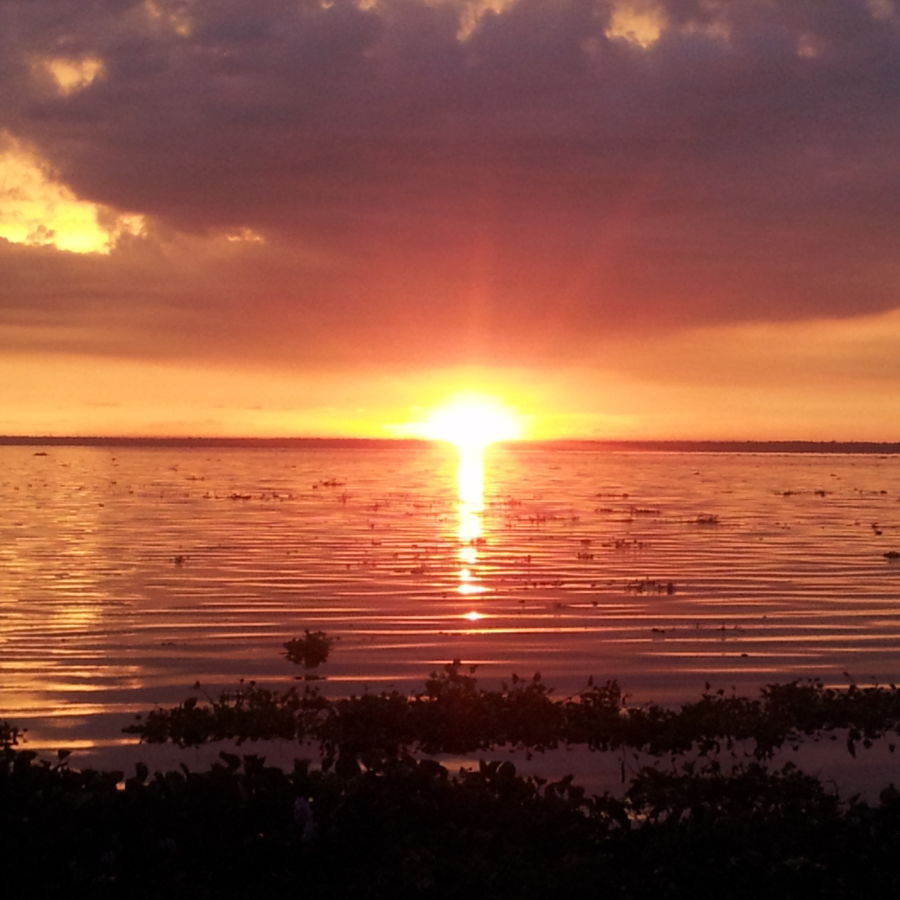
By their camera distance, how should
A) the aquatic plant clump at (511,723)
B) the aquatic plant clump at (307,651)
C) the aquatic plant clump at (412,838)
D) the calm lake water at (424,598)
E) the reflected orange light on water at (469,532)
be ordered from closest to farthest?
the aquatic plant clump at (412,838), the aquatic plant clump at (511,723), the calm lake water at (424,598), the aquatic plant clump at (307,651), the reflected orange light on water at (469,532)

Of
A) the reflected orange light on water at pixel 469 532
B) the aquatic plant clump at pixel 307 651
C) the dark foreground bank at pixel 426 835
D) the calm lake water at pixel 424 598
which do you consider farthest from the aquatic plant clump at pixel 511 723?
the reflected orange light on water at pixel 469 532

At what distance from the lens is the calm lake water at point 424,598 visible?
16.4 meters

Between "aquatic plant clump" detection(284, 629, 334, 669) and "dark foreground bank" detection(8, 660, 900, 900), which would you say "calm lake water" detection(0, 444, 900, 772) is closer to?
"aquatic plant clump" detection(284, 629, 334, 669)

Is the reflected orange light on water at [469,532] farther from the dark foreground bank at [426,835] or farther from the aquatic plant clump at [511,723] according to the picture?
the dark foreground bank at [426,835]

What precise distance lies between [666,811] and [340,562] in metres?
21.1

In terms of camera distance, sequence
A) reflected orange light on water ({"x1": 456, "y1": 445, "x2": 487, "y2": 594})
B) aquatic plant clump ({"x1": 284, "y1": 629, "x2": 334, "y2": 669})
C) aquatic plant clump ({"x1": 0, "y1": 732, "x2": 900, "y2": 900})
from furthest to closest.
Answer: reflected orange light on water ({"x1": 456, "y1": 445, "x2": 487, "y2": 594}) < aquatic plant clump ({"x1": 284, "y1": 629, "x2": 334, "y2": 669}) < aquatic plant clump ({"x1": 0, "y1": 732, "x2": 900, "y2": 900})

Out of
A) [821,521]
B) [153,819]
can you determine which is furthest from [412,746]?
[821,521]

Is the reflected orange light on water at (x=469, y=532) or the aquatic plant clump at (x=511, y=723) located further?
the reflected orange light on water at (x=469, y=532)

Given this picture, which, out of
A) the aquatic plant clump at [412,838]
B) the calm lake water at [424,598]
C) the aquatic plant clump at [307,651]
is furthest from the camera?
the aquatic plant clump at [307,651]

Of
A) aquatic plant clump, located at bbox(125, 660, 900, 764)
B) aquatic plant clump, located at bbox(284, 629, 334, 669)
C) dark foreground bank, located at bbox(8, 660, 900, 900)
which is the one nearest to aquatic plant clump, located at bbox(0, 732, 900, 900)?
dark foreground bank, located at bbox(8, 660, 900, 900)

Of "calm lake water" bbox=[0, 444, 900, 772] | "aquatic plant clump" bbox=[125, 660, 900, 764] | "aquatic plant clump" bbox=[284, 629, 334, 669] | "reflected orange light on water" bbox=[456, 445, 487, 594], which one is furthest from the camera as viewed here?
"reflected orange light on water" bbox=[456, 445, 487, 594]

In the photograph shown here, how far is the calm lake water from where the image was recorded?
1638 centimetres

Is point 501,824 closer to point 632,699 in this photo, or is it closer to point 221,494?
point 632,699

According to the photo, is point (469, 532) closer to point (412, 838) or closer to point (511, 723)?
point (511, 723)
